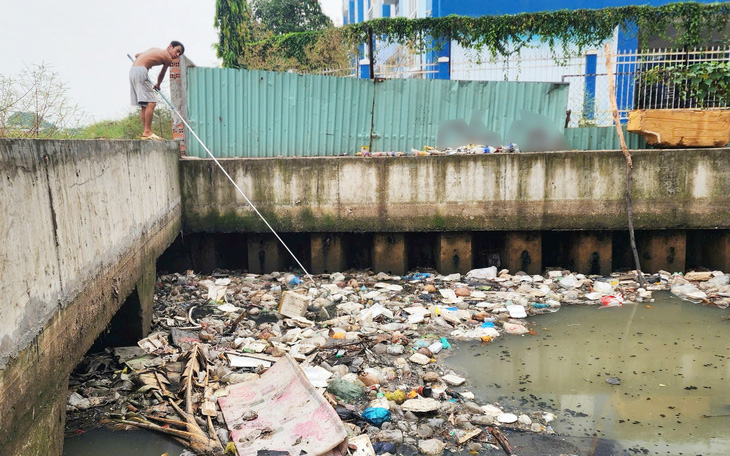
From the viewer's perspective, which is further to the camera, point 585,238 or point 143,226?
point 585,238

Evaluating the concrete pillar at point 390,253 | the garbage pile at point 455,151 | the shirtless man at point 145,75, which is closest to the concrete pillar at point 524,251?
the garbage pile at point 455,151

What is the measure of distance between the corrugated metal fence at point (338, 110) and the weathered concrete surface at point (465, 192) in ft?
2.25

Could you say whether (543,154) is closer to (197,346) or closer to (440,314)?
(440,314)

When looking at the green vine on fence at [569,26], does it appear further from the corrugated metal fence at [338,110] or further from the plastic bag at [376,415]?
the plastic bag at [376,415]

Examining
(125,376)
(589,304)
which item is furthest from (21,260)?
(589,304)

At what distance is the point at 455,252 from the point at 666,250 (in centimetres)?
278

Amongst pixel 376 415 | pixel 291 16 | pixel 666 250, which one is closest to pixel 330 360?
pixel 376 415

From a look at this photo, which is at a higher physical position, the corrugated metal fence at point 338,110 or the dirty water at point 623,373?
the corrugated metal fence at point 338,110

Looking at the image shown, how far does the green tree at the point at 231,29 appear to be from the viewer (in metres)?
16.8

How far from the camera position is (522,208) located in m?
6.95

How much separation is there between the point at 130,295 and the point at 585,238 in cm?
555

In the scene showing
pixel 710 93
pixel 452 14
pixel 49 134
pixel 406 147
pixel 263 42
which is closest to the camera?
pixel 49 134

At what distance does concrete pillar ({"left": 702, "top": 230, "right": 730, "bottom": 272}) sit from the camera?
705 centimetres

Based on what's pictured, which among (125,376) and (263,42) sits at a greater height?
(263,42)
